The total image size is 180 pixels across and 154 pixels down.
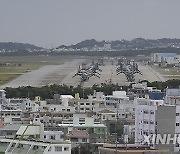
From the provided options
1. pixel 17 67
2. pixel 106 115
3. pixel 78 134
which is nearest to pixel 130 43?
pixel 17 67

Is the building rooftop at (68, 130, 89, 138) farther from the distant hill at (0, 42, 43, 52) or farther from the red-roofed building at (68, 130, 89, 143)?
the distant hill at (0, 42, 43, 52)

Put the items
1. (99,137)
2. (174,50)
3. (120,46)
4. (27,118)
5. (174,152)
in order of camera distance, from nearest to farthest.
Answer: (174,152) → (99,137) → (27,118) → (174,50) → (120,46)

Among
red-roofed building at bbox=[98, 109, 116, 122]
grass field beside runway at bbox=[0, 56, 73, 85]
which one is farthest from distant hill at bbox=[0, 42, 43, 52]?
red-roofed building at bbox=[98, 109, 116, 122]

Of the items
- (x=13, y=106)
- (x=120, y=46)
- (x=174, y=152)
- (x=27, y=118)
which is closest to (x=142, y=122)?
(x=174, y=152)

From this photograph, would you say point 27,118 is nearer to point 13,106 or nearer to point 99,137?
point 13,106

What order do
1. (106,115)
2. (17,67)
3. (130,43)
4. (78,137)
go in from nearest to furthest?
1. (78,137)
2. (106,115)
3. (17,67)
4. (130,43)

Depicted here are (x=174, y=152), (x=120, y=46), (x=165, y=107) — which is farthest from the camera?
(x=120, y=46)

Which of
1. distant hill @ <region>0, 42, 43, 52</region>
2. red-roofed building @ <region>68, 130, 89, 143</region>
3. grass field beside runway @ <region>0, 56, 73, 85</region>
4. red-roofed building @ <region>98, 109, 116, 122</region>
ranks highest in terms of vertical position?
red-roofed building @ <region>68, 130, 89, 143</region>

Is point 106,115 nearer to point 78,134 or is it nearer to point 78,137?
point 78,134

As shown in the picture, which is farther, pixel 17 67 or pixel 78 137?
pixel 17 67

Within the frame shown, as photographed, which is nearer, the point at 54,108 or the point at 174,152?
the point at 174,152

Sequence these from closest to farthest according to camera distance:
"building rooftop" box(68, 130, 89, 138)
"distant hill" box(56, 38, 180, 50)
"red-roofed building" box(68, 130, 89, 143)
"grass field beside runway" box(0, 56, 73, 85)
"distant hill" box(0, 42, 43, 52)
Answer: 1. "red-roofed building" box(68, 130, 89, 143)
2. "building rooftop" box(68, 130, 89, 138)
3. "grass field beside runway" box(0, 56, 73, 85)
4. "distant hill" box(56, 38, 180, 50)
5. "distant hill" box(0, 42, 43, 52)
